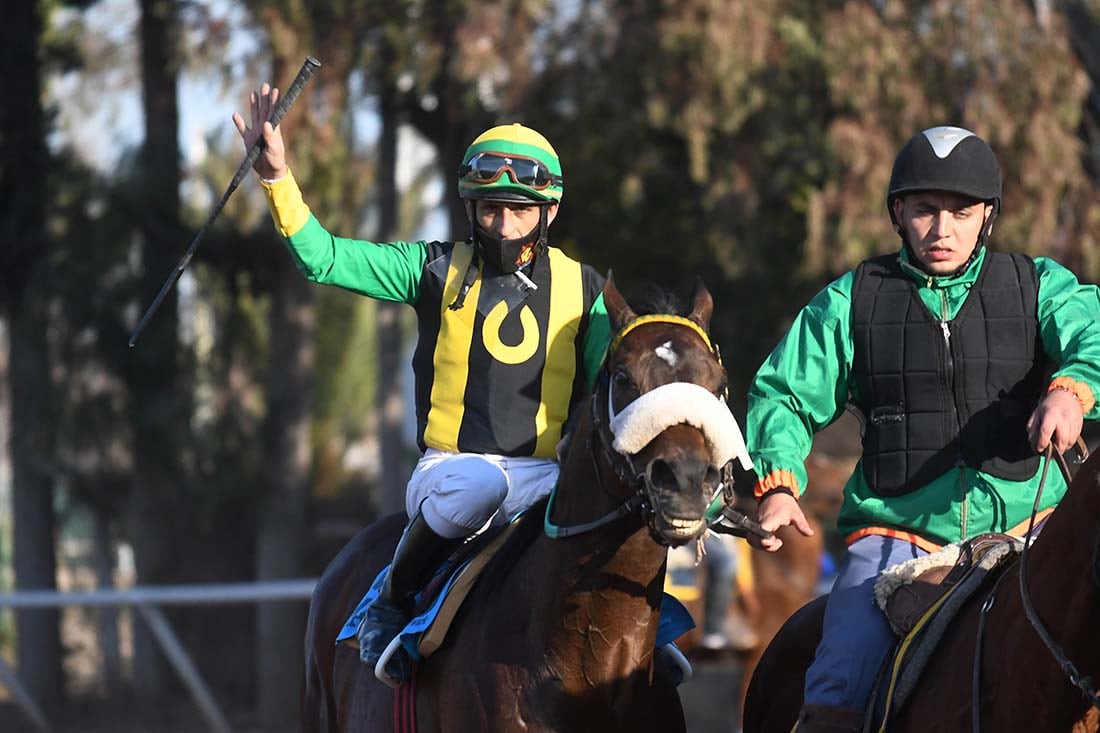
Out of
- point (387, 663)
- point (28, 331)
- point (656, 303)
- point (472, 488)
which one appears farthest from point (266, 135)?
point (28, 331)

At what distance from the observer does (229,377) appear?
1356 cm

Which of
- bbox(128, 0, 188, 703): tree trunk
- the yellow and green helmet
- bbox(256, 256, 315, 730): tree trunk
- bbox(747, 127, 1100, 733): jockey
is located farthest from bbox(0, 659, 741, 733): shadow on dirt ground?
bbox(747, 127, 1100, 733): jockey

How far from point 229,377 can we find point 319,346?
238 inches

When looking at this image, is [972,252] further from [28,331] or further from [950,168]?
[28,331]


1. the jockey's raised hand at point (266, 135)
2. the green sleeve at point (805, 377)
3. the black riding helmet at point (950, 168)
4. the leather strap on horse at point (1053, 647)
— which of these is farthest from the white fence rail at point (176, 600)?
the leather strap on horse at point (1053, 647)

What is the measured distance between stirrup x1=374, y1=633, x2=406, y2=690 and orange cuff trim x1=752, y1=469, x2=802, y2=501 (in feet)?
4.00

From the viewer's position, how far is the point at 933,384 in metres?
A: 4.34

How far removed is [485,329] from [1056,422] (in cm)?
182

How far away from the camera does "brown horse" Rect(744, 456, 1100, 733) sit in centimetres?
344

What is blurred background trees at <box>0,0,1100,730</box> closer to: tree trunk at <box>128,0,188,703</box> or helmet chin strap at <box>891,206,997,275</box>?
tree trunk at <box>128,0,188,703</box>

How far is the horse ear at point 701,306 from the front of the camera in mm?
4348

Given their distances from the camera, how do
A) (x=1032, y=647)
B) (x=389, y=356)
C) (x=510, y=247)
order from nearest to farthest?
(x=1032, y=647) < (x=510, y=247) < (x=389, y=356)

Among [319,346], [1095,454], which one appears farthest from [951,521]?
[319,346]

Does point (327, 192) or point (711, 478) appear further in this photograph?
point (327, 192)
